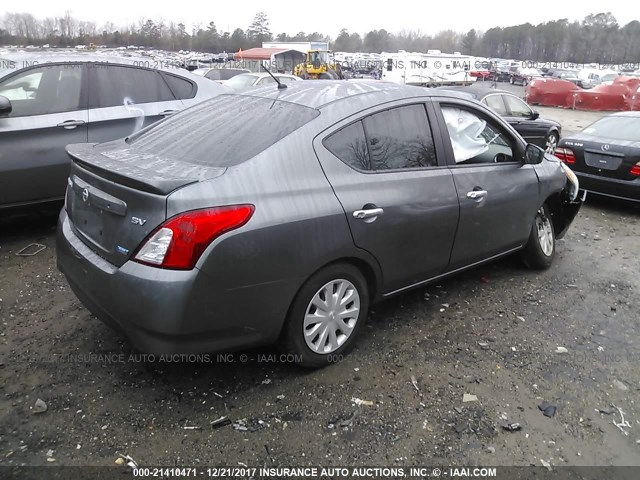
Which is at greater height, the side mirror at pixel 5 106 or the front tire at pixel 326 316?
the side mirror at pixel 5 106

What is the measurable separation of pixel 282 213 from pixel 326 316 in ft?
2.43

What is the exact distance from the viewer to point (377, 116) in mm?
3334

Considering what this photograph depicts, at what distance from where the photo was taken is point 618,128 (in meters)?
7.62

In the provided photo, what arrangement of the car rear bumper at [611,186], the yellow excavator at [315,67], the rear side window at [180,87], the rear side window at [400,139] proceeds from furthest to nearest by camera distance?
the yellow excavator at [315,67] < the car rear bumper at [611,186] < the rear side window at [180,87] < the rear side window at [400,139]

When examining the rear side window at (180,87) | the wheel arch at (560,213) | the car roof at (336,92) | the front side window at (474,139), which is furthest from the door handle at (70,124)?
the wheel arch at (560,213)

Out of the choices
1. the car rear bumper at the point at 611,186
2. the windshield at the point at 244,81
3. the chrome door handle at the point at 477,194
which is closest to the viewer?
the chrome door handle at the point at 477,194

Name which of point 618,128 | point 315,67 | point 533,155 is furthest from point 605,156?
point 315,67

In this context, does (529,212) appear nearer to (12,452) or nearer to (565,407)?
(565,407)

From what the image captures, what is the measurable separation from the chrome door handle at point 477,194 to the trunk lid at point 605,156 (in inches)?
164

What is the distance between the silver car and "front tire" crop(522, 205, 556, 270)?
3960mm

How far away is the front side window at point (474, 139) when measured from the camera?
3.84 meters

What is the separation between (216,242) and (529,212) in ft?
9.77

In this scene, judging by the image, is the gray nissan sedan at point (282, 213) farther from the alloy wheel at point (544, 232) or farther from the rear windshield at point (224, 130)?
the alloy wheel at point (544, 232)

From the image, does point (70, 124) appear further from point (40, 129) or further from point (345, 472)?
point (345, 472)
